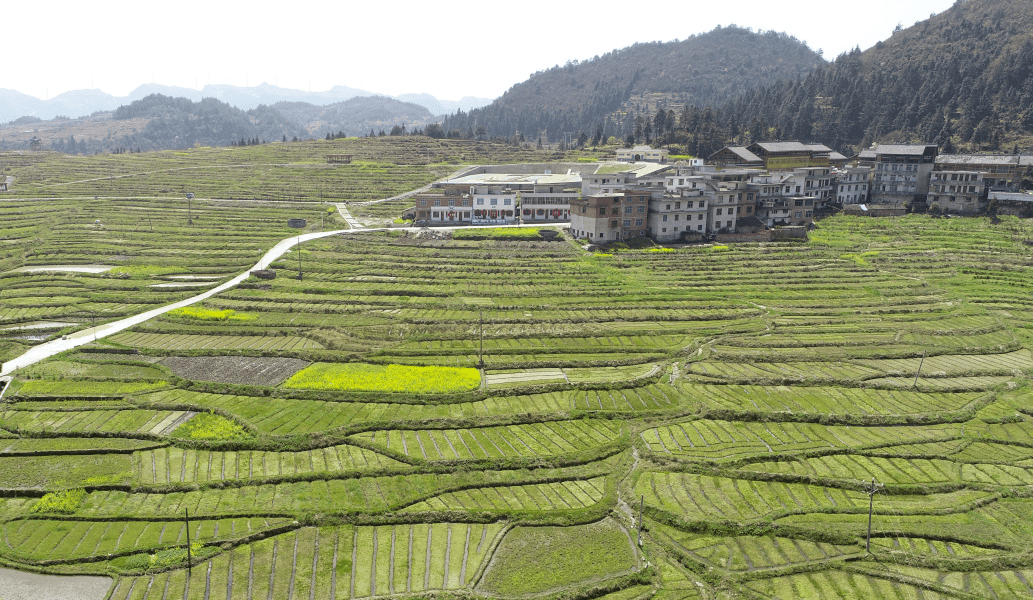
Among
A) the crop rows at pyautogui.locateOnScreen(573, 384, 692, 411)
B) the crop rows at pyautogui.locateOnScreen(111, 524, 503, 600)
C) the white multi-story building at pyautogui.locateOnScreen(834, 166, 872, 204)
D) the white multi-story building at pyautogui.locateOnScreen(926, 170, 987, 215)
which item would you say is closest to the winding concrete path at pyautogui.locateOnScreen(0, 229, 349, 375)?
the crop rows at pyautogui.locateOnScreen(111, 524, 503, 600)

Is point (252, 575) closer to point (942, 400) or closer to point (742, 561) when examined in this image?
point (742, 561)

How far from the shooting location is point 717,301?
61125mm

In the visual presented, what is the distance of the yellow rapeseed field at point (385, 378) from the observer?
137 ft

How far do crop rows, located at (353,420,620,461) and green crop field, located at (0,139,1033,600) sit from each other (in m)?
0.21

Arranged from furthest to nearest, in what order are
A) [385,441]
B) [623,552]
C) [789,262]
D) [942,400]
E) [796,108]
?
[796,108] < [789,262] < [942,400] < [385,441] < [623,552]

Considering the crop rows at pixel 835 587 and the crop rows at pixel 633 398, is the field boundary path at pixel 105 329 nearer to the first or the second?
the crop rows at pixel 633 398

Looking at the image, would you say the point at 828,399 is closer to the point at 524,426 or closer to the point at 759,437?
the point at 759,437

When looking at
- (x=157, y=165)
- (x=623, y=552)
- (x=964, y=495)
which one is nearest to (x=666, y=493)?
(x=623, y=552)

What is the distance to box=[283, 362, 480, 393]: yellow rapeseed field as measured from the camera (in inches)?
1646

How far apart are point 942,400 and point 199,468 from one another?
4321cm

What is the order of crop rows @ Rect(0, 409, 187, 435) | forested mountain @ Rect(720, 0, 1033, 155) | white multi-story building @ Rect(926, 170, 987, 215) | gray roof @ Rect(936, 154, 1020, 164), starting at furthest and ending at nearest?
forested mountain @ Rect(720, 0, 1033, 155) → white multi-story building @ Rect(926, 170, 987, 215) → gray roof @ Rect(936, 154, 1020, 164) → crop rows @ Rect(0, 409, 187, 435)

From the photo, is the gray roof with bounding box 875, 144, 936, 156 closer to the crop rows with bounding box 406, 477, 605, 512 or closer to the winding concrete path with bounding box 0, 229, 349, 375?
the winding concrete path with bounding box 0, 229, 349, 375

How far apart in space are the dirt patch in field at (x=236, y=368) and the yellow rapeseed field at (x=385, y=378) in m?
1.27

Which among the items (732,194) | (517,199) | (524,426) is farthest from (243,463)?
(732,194)
